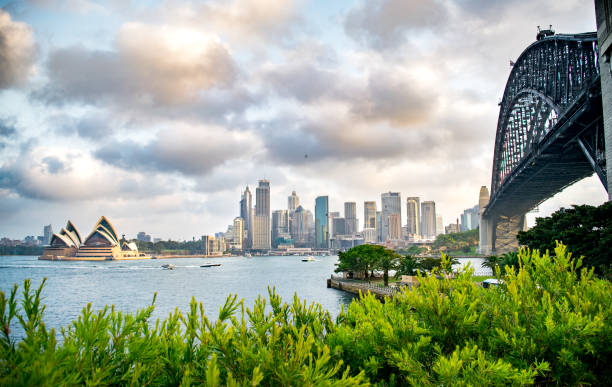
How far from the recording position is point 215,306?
57031 millimetres

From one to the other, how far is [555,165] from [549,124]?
18033 mm

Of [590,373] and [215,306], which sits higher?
[590,373]

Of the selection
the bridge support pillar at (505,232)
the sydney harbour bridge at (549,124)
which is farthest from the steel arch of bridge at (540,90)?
the bridge support pillar at (505,232)

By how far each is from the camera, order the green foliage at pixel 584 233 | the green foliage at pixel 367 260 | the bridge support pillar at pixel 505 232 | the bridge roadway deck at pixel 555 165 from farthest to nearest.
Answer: the bridge support pillar at pixel 505 232 < the green foliage at pixel 367 260 < the bridge roadway deck at pixel 555 165 < the green foliage at pixel 584 233

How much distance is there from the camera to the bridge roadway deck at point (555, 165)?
154 feet

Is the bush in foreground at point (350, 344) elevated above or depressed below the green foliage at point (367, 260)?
above

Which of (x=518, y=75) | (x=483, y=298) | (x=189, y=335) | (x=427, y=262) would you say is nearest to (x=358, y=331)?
(x=189, y=335)

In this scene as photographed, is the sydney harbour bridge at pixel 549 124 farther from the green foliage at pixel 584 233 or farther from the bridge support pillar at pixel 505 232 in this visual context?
the bridge support pillar at pixel 505 232

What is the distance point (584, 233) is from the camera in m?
41.2

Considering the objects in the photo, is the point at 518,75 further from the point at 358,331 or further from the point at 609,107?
the point at 358,331

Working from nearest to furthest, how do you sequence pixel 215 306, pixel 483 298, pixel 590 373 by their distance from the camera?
pixel 590 373 < pixel 483 298 < pixel 215 306

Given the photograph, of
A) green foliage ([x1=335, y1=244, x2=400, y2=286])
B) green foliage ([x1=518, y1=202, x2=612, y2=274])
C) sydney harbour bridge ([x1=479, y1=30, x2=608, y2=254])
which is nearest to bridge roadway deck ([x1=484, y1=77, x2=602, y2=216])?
sydney harbour bridge ([x1=479, y1=30, x2=608, y2=254])

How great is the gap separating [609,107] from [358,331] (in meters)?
→ 39.3

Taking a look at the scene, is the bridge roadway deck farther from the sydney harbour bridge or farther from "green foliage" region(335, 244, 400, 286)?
"green foliage" region(335, 244, 400, 286)
